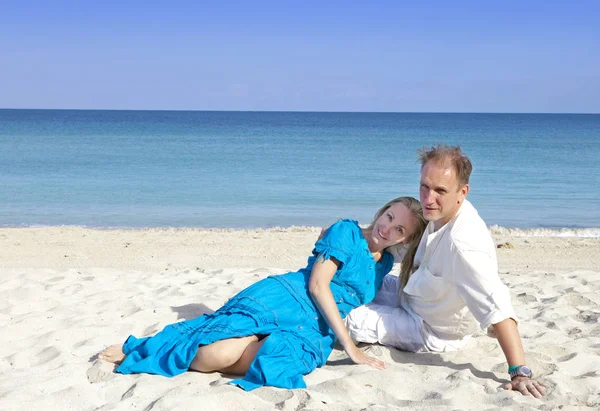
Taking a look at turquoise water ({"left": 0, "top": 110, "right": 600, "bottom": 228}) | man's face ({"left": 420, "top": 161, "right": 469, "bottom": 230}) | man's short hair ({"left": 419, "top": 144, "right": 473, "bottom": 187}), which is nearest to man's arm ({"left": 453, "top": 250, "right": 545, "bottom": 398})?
man's face ({"left": 420, "top": 161, "right": 469, "bottom": 230})

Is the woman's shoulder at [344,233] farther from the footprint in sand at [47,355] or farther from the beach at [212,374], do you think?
the footprint in sand at [47,355]

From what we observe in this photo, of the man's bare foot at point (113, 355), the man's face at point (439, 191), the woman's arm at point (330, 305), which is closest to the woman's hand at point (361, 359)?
the woman's arm at point (330, 305)

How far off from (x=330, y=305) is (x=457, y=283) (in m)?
0.76

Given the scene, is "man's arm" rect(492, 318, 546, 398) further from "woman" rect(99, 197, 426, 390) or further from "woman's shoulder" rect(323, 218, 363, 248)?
"woman's shoulder" rect(323, 218, 363, 248)

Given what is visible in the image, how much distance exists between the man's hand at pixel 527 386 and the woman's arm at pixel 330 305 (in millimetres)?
748

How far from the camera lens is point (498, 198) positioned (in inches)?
683

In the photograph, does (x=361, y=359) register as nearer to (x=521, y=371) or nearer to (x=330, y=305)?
(x=330, y=305)

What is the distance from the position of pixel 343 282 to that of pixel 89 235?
750cm

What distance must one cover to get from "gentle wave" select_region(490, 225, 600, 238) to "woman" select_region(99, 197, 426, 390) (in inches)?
308

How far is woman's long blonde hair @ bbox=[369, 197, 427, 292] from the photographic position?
4.22m

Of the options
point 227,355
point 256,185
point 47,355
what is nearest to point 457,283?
point 227,355

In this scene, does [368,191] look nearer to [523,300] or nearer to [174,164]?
[174,164]

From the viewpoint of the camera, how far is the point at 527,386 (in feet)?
12.3

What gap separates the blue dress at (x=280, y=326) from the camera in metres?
3.90
